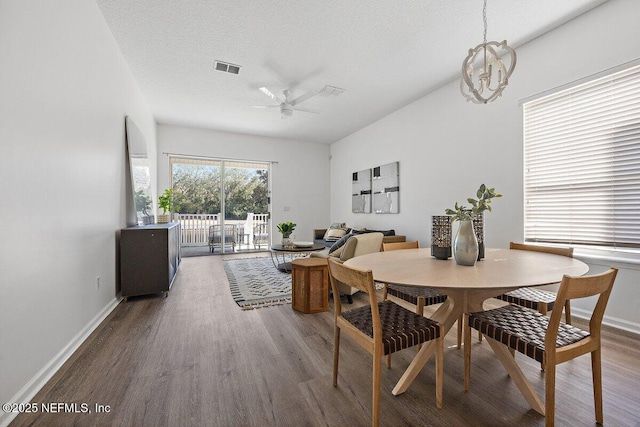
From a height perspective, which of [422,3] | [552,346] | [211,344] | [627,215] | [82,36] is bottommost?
[211,344]

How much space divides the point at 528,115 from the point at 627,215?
1350mm

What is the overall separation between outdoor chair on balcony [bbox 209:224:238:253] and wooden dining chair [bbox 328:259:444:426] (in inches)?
212

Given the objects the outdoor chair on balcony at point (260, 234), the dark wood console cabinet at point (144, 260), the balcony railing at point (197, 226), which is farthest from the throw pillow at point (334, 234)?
the dark wood console cabinet at point (144, 260)

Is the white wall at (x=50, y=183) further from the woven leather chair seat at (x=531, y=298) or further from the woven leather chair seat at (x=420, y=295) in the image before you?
the woven leather chair seat at (x=531, y=298)

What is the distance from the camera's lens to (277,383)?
1.61m

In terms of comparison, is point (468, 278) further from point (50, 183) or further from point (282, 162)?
point (282, 162)

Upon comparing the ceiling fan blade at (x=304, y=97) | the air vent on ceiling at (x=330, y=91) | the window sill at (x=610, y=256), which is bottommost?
the window sill at (x=610, y=256)

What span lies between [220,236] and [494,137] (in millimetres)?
5714

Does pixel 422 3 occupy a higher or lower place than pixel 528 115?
higher

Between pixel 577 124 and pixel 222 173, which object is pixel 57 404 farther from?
pixel 222 173

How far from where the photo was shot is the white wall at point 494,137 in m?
2.31

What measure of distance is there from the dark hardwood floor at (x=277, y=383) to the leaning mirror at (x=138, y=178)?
164 centimetres

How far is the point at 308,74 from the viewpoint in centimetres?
A: 364

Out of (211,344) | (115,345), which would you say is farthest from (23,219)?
(211,344)
